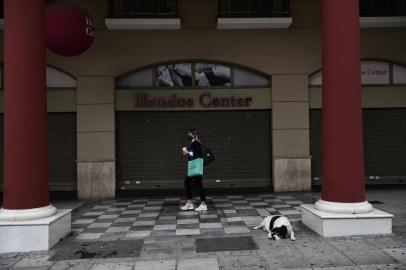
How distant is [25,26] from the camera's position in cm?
684

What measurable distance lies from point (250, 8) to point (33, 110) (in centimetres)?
772

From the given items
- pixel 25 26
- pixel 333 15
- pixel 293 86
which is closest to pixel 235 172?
pixel 293 86

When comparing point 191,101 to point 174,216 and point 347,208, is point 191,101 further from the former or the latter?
point 347,208

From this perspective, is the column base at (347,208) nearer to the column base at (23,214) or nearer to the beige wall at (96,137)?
the column base at (23,214)

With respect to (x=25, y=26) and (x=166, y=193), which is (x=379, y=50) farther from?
(x=25, y=26)

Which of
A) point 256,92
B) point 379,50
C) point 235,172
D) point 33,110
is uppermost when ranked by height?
point 379,50

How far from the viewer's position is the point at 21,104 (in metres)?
6.85

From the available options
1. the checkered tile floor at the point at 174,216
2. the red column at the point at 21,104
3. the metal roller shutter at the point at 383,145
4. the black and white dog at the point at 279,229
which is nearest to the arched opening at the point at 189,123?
the checkered tile floor at the point at 174,216

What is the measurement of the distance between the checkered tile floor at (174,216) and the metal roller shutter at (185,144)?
2.64 ft

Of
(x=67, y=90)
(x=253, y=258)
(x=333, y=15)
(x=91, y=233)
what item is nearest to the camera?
(x=253, y=258)

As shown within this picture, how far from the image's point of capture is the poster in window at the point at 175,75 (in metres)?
12.5

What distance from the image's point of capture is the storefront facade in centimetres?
1216

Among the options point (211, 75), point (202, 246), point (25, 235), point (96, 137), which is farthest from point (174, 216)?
point (211, 75)

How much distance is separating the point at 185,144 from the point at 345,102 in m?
6.01
